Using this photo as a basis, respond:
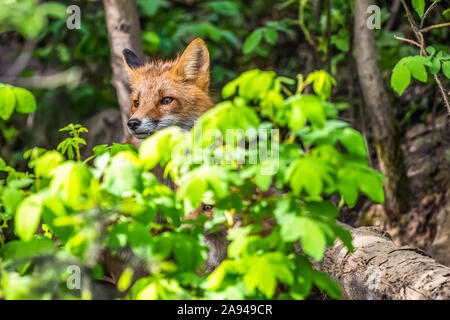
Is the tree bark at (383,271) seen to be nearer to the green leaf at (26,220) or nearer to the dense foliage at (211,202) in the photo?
the dense foliage at (211,202)

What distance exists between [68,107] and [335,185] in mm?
6854

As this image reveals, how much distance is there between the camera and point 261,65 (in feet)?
29.2

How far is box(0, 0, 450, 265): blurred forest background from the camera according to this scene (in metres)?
5.51

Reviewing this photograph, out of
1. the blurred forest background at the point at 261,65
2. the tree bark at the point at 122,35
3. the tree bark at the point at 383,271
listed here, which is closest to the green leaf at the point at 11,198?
the blurred forest background at the point at 261,65

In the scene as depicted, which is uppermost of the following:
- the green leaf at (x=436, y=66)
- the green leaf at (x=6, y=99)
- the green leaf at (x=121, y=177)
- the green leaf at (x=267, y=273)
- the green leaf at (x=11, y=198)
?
the green leaf at (x=436, y=66)

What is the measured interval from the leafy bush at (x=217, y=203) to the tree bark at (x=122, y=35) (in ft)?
10.2

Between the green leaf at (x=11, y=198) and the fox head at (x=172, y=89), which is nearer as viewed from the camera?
the green leaf at (x=11, y=198)

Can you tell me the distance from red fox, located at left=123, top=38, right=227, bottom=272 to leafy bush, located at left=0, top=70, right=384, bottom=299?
203 centimetres

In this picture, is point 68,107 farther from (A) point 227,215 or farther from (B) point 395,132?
(A) point 227,215

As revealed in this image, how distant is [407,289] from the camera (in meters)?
2.97

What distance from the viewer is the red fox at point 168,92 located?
4625mm

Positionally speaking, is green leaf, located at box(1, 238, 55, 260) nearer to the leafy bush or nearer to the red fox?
the leafy bush
